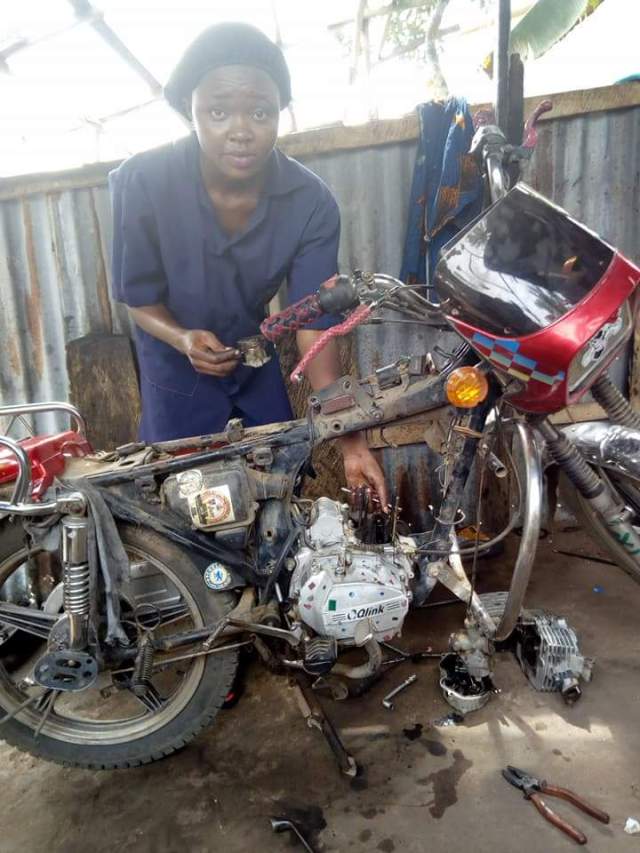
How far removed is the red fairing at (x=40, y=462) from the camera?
1.75 meters

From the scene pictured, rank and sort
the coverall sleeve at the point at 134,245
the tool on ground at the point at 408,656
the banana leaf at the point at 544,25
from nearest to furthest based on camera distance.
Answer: the coverall sleeve at the point at 134,245 < the tool on ground at the point at 408,656 < the banana leaf at the point at 544,25

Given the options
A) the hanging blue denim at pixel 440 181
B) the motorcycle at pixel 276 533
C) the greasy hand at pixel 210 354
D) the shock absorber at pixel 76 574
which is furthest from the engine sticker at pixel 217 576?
the hanging blue denim at pixel 440 181

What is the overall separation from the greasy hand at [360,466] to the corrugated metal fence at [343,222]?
1206 mm

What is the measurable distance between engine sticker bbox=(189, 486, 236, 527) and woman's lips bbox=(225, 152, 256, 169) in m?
1.14

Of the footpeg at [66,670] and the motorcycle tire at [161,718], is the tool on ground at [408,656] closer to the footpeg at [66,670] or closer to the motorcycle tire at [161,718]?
the motorcycle tire at [161,718]

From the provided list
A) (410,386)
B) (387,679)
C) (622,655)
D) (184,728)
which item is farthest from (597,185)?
(184,728)

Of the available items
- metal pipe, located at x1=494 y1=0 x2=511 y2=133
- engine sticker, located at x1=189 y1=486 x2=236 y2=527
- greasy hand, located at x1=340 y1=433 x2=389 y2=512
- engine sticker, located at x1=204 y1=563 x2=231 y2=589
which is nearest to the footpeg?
engine sticker, located at x1=204 y1=563 x2=231 y2=589

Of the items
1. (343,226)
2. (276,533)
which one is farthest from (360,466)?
(343,226)

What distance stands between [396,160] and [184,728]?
9.23ft

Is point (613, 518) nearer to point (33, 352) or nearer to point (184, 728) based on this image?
point (184, 728)

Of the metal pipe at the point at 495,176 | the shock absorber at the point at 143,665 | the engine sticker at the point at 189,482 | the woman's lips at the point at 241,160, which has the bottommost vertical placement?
the shock absorber at the point at 143,665

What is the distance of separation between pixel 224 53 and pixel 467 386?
1359 millimetres

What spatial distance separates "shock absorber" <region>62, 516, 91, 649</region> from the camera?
1646 mm

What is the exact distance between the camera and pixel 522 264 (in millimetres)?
1397
